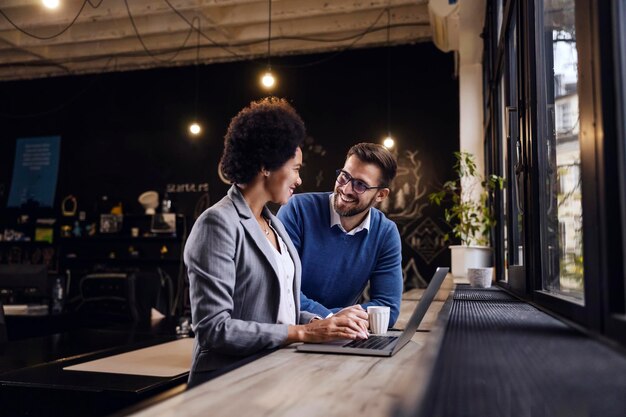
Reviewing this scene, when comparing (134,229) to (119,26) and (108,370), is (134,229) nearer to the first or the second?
(119,26)

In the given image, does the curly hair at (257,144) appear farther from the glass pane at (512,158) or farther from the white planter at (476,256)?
the white planter at (476,256)

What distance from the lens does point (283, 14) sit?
23.5 feet

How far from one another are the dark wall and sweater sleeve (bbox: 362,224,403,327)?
5.20 m

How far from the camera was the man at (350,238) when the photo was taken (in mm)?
2664

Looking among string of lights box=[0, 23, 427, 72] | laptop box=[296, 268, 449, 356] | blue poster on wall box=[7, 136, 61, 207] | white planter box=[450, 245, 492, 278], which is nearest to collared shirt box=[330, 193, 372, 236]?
laptop box=[296, 268, 449, 356]

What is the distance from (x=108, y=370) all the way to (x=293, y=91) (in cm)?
679

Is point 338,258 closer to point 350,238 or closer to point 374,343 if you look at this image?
point 350,238

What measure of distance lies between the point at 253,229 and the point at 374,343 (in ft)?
1.68

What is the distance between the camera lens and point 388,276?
2.70 meters

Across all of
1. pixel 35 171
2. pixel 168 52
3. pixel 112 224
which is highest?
pixel 168 52

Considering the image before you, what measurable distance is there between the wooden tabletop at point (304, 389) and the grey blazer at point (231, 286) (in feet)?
0.75

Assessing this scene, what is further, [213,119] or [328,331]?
[213,119]

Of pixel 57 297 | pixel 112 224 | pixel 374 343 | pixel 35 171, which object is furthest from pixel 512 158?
pixel 35 171

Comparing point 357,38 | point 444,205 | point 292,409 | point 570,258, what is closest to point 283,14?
point 357,38
